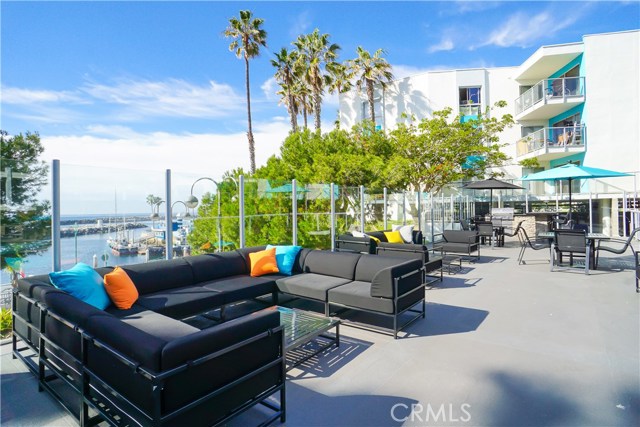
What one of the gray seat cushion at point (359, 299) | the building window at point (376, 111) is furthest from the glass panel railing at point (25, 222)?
the building window at point (376, 111)

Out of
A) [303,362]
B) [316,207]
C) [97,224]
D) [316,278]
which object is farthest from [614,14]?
[97,224]

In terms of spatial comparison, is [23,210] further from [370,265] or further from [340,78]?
[340,78]

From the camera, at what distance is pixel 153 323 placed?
9.68 ft

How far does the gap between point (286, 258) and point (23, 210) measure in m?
3.21

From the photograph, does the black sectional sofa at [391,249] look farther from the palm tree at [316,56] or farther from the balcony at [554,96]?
the palm tree at [316,56]

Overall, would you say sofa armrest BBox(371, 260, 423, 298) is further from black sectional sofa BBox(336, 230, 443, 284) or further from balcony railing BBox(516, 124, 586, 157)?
balcony railing BBox(516, 124, 586, 157)

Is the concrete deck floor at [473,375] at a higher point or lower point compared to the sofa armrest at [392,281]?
lower

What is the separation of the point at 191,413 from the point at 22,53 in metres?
7.73

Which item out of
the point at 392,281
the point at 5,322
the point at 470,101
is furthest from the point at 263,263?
the point at 470,101

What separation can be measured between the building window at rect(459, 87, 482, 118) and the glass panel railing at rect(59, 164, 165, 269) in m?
18.3

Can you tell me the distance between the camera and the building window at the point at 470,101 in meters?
18.9

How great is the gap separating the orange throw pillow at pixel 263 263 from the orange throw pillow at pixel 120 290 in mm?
1722

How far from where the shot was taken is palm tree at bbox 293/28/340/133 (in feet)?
61.3

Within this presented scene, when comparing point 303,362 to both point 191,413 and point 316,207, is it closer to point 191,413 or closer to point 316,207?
point 191,413
